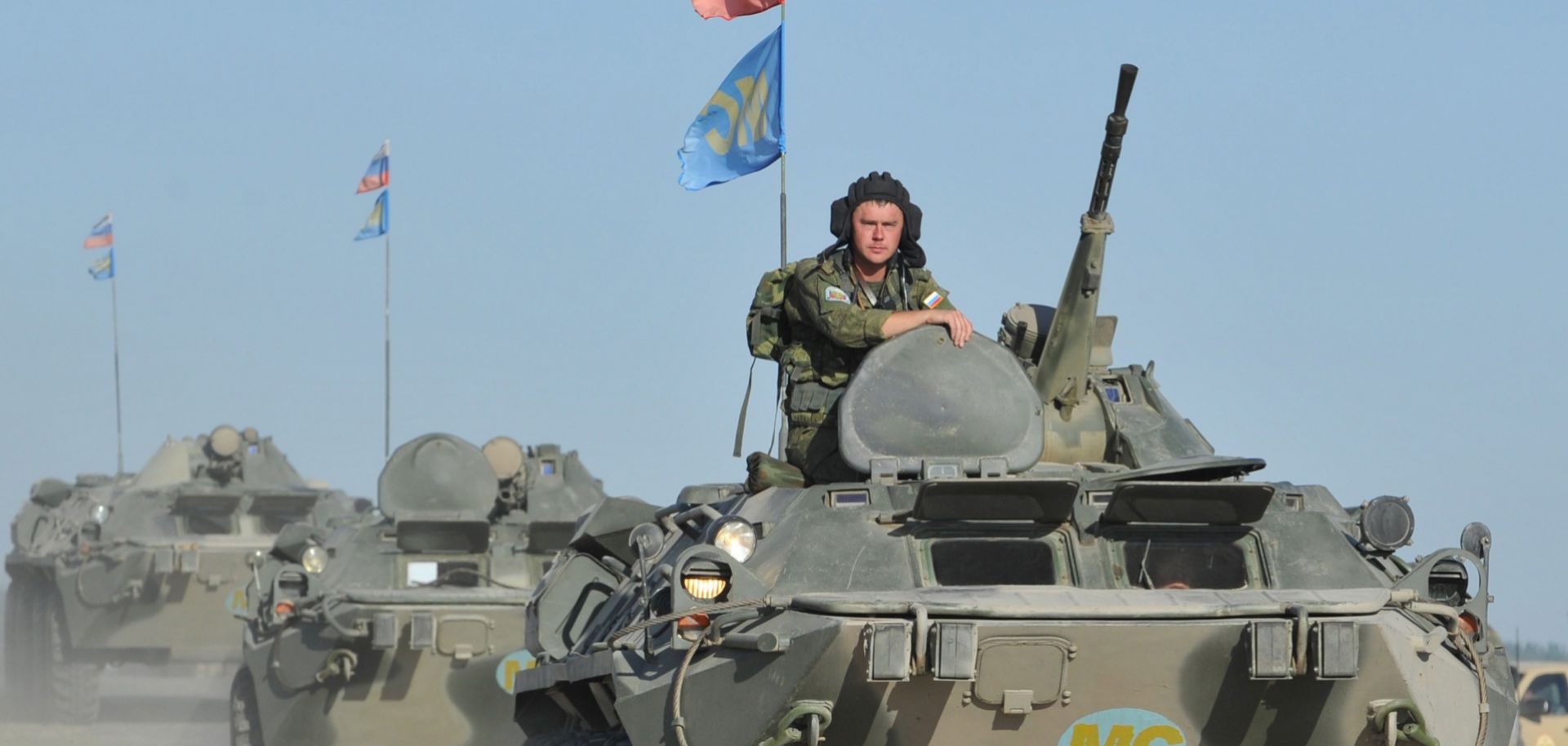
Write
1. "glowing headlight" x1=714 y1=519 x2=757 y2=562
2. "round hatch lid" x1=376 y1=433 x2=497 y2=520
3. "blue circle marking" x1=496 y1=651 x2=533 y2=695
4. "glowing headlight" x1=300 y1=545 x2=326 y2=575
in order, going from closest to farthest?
"glowing headlight" x1=714 y1=519 x2=757 y2=562, "blue circle marking" x1=496 y1=651 x2=533 y2=695, "glowing headlight" x1=300 y1=545 x2=326 y2=575, "round hatch lid" x1=376 y1=433 x2=497 y2=520

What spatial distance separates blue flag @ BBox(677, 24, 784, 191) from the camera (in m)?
15.4

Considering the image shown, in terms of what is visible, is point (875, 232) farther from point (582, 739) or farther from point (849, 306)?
point (582, 739)

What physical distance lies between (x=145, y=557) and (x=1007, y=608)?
60.2 ft

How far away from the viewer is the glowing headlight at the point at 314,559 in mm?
18453

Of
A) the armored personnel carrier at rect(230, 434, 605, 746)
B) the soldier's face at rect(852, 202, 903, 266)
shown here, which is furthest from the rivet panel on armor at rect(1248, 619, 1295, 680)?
the armored personnel carrier at rect(230, 434, 605, 746)

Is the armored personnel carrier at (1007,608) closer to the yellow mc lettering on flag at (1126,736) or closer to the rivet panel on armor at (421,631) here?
the yellow mc lettering on flag at (1126,736)

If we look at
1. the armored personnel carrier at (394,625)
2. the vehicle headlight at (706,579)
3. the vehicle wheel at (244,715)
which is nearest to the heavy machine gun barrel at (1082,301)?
the vehicle headlight at (706,579)

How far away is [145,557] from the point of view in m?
25.2

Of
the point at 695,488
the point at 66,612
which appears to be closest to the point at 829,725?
the point at 695,488

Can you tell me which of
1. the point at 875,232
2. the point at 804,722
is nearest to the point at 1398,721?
the point at 804,722

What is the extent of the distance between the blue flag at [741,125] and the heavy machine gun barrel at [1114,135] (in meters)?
4.26

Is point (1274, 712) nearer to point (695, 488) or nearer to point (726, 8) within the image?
point (695, 488)

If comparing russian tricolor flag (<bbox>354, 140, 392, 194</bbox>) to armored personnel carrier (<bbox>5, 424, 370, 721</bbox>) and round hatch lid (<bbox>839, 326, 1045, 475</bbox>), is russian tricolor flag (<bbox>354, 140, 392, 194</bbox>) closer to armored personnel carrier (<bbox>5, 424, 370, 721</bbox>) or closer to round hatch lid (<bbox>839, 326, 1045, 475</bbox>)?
armored personnel carrier (<bbox>5, 424, 370, 721</bbox>)

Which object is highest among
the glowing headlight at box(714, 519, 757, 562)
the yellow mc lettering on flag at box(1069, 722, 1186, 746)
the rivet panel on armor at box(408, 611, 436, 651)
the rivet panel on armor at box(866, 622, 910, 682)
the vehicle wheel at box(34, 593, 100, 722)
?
the glowing headlight at box(714, 519, 757, 562)
